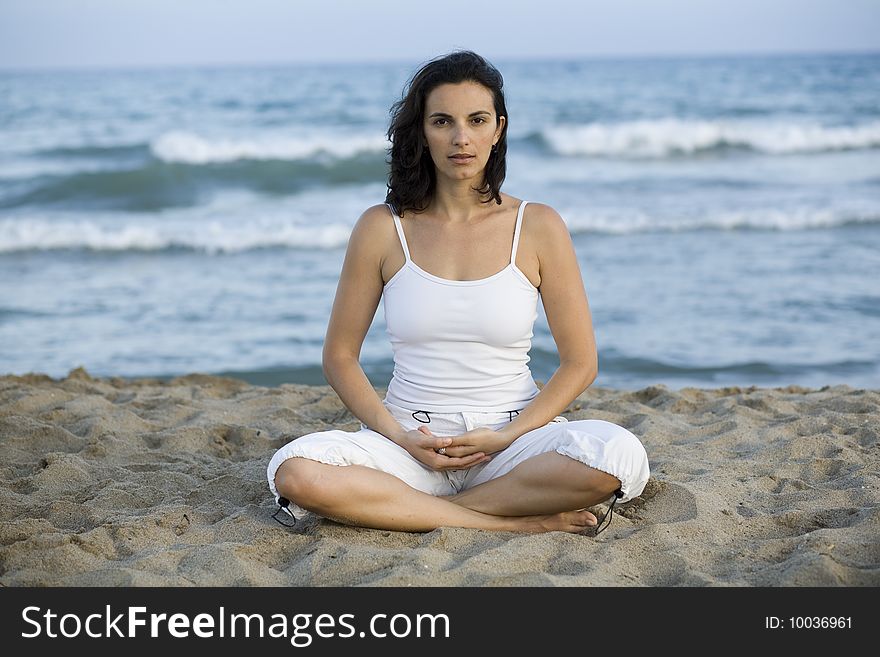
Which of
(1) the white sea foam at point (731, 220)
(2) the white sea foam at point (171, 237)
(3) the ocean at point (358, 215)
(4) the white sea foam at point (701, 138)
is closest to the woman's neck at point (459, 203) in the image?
(3) the ocean at point (358, 215)

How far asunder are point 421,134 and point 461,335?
0.77 m

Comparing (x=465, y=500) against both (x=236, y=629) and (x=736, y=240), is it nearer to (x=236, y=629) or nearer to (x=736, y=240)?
(x=236, y=629)

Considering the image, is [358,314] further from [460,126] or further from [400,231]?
[460,126]

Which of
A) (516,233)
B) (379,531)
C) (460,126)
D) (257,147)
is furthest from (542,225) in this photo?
(257,147)

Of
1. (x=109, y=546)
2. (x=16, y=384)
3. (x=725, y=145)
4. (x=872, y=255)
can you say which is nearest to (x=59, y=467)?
(x=109, y=546)

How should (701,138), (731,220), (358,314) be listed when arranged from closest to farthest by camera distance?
(358,314) → (731,220) → (701,138)

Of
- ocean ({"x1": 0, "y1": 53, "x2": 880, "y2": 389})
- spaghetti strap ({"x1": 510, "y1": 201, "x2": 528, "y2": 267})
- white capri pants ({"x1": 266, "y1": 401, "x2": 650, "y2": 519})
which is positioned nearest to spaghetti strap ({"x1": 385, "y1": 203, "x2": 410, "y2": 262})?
spaghetti strap ({"x1": 510, "y1": 201, "x2": 528, "y2": 267})

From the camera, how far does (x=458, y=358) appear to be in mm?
3465

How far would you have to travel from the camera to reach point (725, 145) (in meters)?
18.1

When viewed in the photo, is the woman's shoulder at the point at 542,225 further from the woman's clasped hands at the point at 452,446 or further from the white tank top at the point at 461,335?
the woman's clasped hands at the point at 452,446

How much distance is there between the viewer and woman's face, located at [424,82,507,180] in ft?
11.2

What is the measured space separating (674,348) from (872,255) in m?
3.69

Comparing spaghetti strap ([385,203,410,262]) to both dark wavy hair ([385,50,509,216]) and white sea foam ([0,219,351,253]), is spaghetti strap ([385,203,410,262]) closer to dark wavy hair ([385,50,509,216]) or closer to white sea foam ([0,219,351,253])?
dark wavy hair ([385,50,509,216])

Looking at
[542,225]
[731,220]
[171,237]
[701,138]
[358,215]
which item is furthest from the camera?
[701,138]
